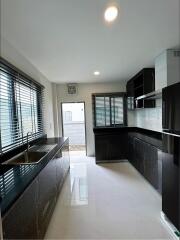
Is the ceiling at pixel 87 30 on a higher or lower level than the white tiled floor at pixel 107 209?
higher

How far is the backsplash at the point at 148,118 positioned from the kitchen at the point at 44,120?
0.04 metres

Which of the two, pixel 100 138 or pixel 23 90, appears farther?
pixel 100 138

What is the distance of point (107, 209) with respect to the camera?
258 centimetres

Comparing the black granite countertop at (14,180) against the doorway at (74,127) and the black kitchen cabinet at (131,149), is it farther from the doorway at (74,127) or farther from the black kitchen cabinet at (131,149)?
the doorway at (74,127)

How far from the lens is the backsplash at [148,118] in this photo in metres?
3.70

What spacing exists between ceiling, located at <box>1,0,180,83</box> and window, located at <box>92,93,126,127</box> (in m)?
2.33

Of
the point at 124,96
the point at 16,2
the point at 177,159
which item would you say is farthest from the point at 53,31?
the point at 124,96

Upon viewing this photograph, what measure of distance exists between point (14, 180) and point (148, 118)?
3652 millimetres

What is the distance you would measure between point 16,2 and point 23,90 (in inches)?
65.1

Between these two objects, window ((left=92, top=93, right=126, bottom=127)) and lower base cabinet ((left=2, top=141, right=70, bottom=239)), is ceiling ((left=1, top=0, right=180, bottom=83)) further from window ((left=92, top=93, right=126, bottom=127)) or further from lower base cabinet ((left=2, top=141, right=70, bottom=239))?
window ((left=92, top=93, right=126, bottom=127))

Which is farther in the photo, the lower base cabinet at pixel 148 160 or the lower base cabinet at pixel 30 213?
the lower base cabinet at pixel 148 160

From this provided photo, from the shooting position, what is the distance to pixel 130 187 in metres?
3.30

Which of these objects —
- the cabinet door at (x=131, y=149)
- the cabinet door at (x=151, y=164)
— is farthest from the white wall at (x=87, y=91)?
the cabinet door at (x=151, y=164)

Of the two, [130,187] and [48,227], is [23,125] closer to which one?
[48,227]
